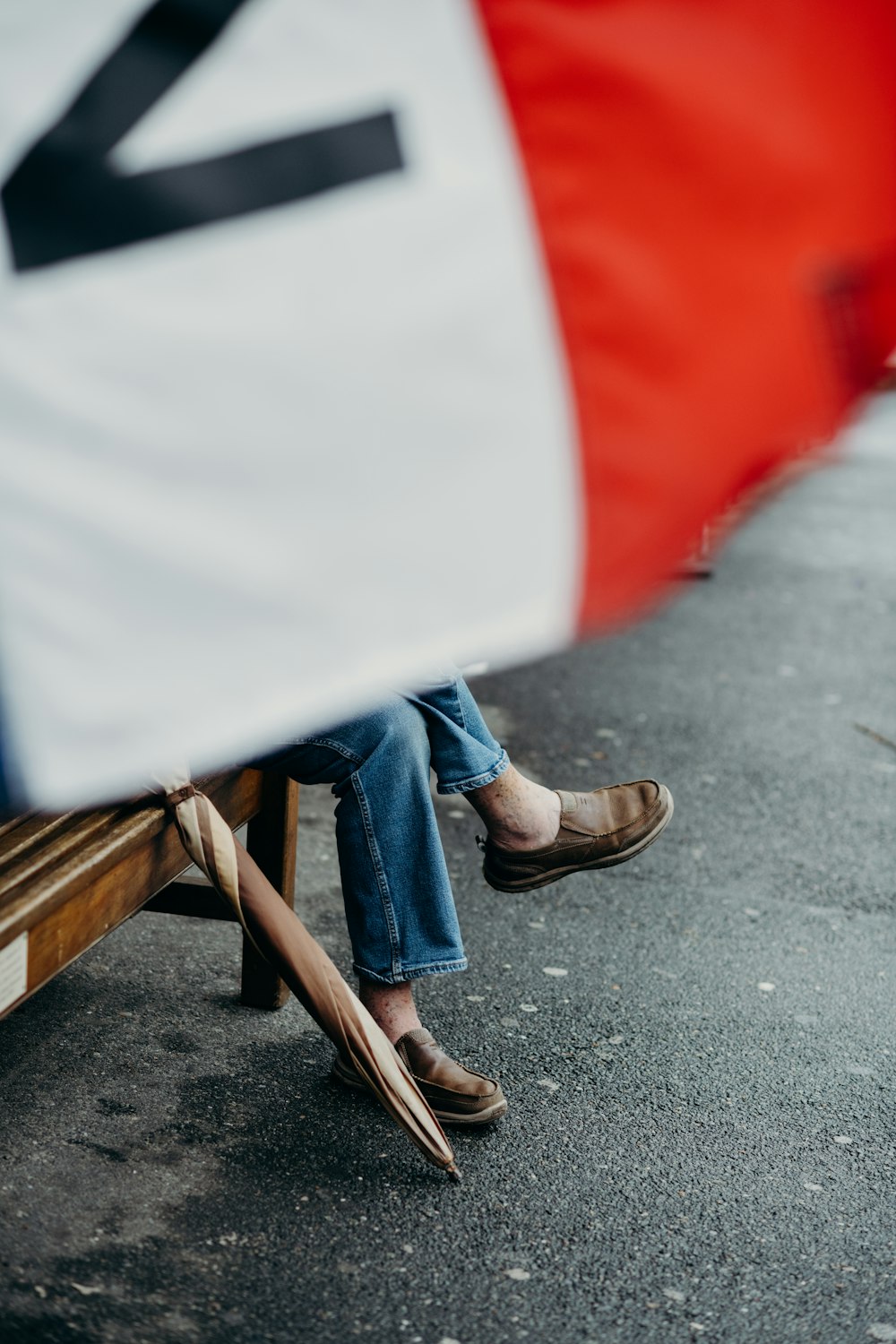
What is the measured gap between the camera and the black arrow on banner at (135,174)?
0.97 m

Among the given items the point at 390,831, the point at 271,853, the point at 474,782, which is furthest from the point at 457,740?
the point at 271,853

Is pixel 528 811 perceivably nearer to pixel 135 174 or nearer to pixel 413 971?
pixel 413 971

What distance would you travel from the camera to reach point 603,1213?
2326mm

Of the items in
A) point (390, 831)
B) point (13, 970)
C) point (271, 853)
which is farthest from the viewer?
point (271, 853)

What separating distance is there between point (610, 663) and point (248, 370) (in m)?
4.52

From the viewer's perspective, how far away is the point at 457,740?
2.55m

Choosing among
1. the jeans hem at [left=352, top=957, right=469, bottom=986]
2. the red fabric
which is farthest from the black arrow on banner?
the jeans hem at [left=352, top=957, right=469, bottom=986]

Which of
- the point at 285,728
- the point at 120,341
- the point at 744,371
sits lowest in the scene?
the point at 285,728

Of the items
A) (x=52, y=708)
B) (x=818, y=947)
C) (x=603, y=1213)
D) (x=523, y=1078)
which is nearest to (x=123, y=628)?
(x=52, y=708)

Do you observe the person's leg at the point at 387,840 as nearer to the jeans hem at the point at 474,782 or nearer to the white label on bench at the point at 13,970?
the jeans hem at the point at 474,782

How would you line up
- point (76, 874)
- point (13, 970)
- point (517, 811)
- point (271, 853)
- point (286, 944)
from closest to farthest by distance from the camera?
1. point (13, 970)
2. point (76, 874)
3. point (286, 944)
4. point (517, 811)
5. point (271, 853)

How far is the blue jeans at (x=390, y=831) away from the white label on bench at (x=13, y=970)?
658mm

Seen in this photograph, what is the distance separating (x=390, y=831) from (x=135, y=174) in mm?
1575

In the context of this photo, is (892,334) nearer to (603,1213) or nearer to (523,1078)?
(603,1213)
